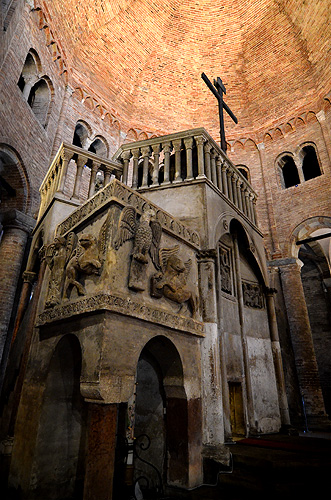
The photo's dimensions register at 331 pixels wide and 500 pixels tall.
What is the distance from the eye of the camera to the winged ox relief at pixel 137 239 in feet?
13.3

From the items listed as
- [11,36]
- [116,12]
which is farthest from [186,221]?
[116,12]

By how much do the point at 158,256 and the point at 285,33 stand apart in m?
16.0

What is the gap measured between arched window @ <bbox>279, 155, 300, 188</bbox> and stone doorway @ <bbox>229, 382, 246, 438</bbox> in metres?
11.0

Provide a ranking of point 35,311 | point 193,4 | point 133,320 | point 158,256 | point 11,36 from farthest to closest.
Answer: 1. point 193,4
2. point 11,36
3. point 35,311
4. point 158,256
5. point 133,320

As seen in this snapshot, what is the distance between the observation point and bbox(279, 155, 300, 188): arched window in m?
14.8

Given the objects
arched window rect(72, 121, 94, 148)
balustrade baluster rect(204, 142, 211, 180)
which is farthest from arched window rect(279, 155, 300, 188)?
balustrade baluster rect(204, 142, 211, 180)

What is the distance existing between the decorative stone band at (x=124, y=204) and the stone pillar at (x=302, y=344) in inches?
300

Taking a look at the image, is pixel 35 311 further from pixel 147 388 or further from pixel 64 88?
pixel 64 88

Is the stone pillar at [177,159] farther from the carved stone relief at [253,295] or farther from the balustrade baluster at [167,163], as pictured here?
the carved stone relief at [253,295]

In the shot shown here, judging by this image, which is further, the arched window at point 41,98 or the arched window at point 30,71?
the arched window at point 41,98

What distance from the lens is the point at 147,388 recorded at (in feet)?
16.8

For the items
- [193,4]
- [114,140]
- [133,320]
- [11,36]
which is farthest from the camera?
[193,4]

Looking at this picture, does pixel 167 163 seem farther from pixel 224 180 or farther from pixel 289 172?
pixel 289 172

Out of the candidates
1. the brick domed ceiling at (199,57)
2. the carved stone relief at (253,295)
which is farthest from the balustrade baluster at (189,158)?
the brick domed ceiling at (199,57)
